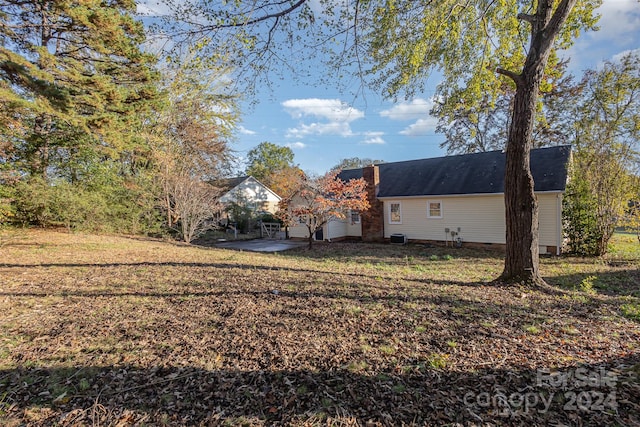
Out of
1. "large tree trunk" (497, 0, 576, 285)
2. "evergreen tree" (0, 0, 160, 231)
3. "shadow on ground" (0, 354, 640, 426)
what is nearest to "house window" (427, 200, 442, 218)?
"large tree trunk" (497, 0, 576, 285)

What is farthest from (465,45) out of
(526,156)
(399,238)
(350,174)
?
(350,174)

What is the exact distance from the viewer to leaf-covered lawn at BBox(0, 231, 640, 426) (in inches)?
83.5

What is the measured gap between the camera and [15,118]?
29.3ft

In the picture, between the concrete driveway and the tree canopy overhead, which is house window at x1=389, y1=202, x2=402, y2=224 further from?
the tree canopy overhead

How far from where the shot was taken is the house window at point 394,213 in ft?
51.5

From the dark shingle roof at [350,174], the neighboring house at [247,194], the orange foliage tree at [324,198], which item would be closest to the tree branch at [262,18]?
the orange foliage tree at [324,198]

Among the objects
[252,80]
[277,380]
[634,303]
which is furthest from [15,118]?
[634,303]

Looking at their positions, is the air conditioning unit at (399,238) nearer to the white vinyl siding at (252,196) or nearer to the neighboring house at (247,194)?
the neighboring house at (247,194)

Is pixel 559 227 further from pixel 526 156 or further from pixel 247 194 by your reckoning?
pixel 247 194

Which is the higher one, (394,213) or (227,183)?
(227,183)

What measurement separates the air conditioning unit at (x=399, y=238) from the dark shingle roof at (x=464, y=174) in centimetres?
211

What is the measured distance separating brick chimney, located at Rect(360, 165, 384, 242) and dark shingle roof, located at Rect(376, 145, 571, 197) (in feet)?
1.68

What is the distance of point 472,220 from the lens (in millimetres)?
13211

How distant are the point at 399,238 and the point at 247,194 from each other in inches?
644
